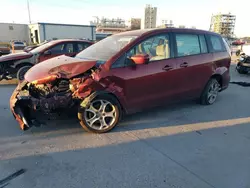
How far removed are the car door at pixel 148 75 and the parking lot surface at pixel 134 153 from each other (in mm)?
495

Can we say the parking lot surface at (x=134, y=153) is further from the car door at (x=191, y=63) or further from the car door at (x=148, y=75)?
the car door at (x=191, y=63)

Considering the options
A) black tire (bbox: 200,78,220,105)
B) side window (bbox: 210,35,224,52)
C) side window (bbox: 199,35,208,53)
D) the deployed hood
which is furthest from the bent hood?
the deployed hood

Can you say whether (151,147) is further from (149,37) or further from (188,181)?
(149,37)

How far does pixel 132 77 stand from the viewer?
3674mm

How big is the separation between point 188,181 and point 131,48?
7.58 ft

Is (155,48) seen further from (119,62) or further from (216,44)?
(216,44)

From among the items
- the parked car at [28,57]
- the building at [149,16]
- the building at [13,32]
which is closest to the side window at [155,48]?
the parked car at [28,57]

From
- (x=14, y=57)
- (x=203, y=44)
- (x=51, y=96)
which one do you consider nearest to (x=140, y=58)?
(x=51, y=96)

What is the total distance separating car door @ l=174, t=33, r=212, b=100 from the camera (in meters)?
4.34

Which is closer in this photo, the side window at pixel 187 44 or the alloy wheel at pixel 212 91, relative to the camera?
the side window at pixel 187 44

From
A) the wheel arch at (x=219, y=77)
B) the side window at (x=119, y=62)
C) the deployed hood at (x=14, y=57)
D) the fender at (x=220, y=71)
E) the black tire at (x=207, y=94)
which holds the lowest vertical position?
the black tire at (x=207, y=94)

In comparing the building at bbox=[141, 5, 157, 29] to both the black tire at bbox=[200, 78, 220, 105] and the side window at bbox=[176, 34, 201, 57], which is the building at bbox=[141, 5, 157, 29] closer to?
the black tire at bbox=[200, 78, 220, 105]

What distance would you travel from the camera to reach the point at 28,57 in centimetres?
729

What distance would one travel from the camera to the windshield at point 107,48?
12.5 ft
